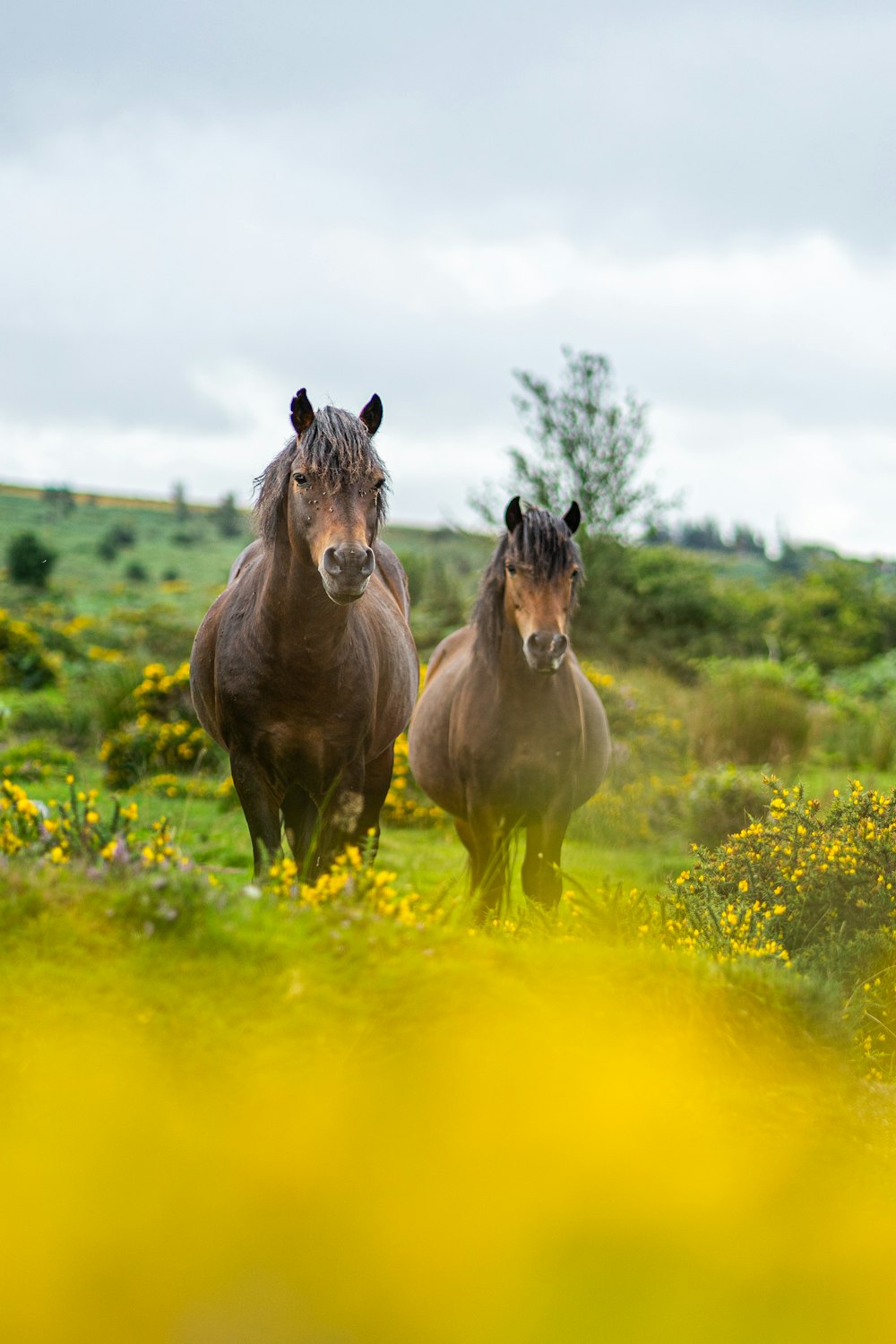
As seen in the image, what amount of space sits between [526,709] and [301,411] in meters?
2.22

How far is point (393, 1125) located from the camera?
2814mm

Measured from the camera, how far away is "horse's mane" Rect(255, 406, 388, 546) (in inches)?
182

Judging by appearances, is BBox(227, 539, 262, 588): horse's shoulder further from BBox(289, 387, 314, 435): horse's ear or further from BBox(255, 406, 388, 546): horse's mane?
BBox(289, 387, 314, 435): horse's ear

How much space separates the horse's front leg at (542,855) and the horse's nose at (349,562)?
7.71ft

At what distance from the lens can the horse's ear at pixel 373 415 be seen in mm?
5115

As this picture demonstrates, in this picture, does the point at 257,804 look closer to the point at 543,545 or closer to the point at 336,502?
the point at 336,502

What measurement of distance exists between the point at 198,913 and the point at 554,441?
75.0ft

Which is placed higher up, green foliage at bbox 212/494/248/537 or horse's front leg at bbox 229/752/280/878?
green foliage at bbox 212/494/248/537

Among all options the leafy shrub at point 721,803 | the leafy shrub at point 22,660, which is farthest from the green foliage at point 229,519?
the leafy shrub at point 721,803

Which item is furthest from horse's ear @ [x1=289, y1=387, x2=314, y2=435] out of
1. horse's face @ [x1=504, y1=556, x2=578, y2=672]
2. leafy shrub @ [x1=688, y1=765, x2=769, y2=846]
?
leafy shrub @ [x1=688, y1=765, x2=769, y2=846]

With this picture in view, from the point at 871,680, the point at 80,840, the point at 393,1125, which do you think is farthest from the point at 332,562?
the point at 871,680

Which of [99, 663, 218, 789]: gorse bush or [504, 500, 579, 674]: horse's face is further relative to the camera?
[99, 663, 218, 789]: gorse bush

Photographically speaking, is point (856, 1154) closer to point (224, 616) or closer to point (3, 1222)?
point (3, 1222)

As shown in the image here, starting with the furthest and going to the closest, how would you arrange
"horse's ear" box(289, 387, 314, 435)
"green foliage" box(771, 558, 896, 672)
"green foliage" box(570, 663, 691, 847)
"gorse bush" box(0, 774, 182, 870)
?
"green foliage" box(771, 558, 896, 672), "green foliage" box(570, 663, 691, 847), "horse's ear" box(289, 387, 314, 435), "gorse bush" box(0, 774, 182, 870)
